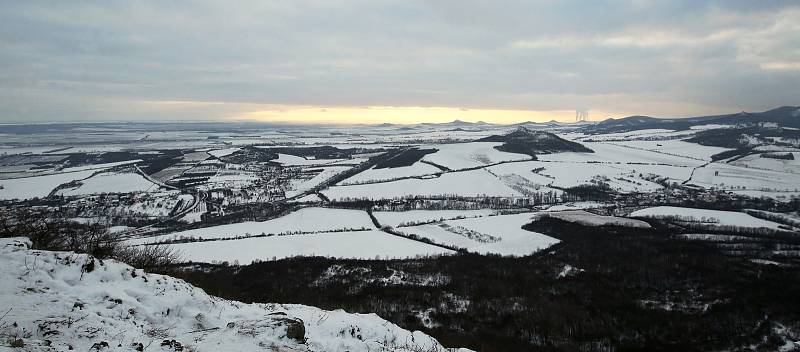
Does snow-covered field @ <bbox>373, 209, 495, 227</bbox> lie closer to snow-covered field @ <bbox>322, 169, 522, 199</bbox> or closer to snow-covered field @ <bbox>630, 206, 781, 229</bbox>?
snow-covered field @ <bbox>322, 169, 522, 199</bbox>

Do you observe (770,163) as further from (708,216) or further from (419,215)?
(419,215)

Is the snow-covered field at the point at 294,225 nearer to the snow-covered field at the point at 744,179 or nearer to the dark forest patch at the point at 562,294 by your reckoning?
the dark forest patch at the point at 562,294

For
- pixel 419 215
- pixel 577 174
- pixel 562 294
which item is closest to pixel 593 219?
pixel 419 215

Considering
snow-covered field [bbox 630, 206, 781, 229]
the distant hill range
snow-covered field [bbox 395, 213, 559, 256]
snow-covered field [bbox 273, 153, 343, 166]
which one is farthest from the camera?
the distant hill range

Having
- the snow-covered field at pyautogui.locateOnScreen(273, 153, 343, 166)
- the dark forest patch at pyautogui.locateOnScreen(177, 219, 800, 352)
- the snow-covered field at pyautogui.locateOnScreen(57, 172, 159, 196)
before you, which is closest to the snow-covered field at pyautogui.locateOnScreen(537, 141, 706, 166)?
the snow-covered field at pyautogui.locateOnScreen(273, 153, 343, 166)

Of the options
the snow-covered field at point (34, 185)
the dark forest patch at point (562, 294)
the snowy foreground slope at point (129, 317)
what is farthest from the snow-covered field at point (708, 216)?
the snow-covered field at point (34, 185)

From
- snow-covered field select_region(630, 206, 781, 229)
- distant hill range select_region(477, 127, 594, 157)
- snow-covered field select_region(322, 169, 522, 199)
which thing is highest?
distant hill range select_region(477, 127, 594, 157)

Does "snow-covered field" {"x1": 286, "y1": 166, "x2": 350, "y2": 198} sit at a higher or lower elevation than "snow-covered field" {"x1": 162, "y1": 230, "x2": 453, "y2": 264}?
higher
